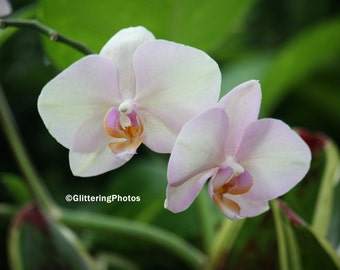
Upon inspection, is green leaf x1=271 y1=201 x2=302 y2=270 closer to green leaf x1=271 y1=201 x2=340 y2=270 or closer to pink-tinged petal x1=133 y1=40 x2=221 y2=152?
green leaf x1=271 y1=201 x2=340 y2=270

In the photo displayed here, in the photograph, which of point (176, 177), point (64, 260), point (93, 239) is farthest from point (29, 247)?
point (176, 177)

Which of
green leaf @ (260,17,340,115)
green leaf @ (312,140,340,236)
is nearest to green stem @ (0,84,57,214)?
green leaf @ (312,140,340,236)

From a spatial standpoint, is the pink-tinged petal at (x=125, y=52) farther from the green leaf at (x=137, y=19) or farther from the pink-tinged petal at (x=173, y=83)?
the green leaf at (x=137, y=19)

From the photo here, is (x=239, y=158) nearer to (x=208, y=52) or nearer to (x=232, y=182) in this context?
(x=232, y=182)

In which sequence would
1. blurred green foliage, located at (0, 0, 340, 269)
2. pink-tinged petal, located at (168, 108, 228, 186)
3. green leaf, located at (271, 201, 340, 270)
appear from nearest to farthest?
pink-tinged petal, located at (168, 108, 228, 186)
green leaf, located at (271, 201, 340, 270)
blurred green foliage, located at (0, 0, 340, 269)

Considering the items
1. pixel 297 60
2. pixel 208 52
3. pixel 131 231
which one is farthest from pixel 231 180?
pixel 297 60
